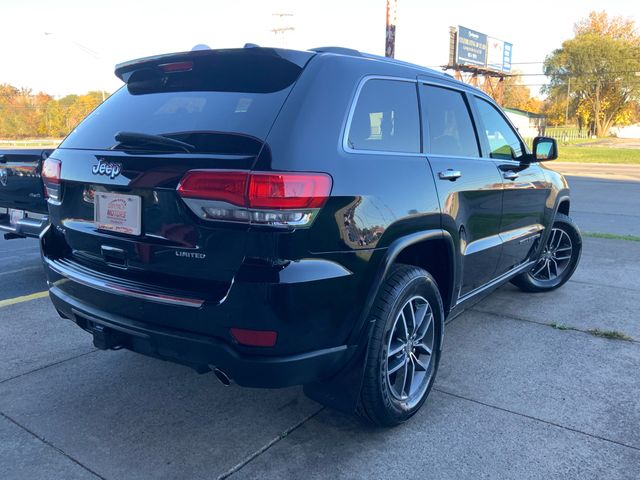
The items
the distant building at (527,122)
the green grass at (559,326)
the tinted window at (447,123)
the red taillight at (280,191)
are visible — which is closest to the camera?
the red taillight at (280,191)

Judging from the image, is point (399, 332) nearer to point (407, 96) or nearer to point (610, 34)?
point (407, 96)

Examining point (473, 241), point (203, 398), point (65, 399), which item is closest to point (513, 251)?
point (473, 241)

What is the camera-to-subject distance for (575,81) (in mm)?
67562

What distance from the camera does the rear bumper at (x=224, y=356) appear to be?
2.34 meters

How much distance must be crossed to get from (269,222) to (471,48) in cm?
5993

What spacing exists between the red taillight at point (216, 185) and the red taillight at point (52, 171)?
1.01 meters

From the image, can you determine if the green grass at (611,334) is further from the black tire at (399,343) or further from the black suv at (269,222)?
the black tire at (399,343)

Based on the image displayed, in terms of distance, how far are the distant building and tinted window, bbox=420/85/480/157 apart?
6267 centimetres

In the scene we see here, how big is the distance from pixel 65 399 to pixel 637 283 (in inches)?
211

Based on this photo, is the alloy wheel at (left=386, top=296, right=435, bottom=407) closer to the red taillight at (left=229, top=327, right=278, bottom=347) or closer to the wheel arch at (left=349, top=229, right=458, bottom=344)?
the wheel arch at (left=349, top=229, right=458, bottom=344)

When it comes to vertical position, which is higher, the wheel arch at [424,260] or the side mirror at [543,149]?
the side mirror at [543,149]

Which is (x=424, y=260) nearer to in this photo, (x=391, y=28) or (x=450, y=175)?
(x=450, y=175)

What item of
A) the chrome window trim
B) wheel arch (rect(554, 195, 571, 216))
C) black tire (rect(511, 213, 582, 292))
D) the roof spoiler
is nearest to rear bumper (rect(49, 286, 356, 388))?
the chrome window trim

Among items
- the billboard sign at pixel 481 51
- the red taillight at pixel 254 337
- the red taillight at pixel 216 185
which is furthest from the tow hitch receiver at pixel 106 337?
the billboard sign at pixel 481 51
